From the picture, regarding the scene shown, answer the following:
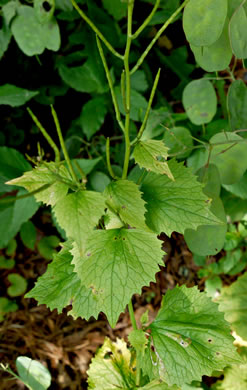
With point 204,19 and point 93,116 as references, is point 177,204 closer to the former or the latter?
point 204,19

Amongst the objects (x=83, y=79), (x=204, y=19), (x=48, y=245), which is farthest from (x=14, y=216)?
(x=204, y=19)

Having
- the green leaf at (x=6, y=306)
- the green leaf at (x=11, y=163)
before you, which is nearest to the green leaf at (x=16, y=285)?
the green leaf at (x=6, y=306)

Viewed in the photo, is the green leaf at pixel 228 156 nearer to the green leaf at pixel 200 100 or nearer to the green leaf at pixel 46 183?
the green leaf at pixel 200 100

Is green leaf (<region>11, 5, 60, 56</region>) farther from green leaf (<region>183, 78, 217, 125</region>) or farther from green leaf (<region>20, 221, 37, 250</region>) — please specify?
green leaf (<region>20, 221, 37, 250</region>)

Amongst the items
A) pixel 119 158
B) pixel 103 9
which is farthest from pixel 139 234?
pixel 103 9

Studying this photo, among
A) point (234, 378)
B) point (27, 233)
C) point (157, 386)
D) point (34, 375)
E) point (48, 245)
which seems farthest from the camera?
point (48, 245)

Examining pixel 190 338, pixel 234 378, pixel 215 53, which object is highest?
pixel 215 53

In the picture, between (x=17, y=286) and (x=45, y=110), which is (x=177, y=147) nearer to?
(x=45, y=110)
